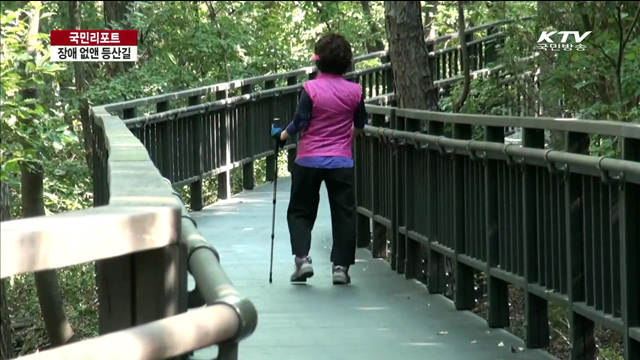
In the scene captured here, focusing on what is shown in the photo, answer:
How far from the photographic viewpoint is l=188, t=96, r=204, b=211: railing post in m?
16.1

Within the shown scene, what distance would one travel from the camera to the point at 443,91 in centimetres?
2338

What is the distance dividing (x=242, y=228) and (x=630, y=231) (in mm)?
8365

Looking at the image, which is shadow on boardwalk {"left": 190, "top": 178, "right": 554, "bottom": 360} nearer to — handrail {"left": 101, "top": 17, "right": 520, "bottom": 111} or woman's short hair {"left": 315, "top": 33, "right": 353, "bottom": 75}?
handrail {"left": 101, "top": 17, "right": 520, "bottom": 111}

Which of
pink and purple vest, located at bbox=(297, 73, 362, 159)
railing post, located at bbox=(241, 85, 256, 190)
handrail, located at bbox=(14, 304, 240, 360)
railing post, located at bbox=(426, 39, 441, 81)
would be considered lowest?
railing post, located at bbox=(241, 85, 256, 190)

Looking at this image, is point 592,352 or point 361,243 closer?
point 592,352

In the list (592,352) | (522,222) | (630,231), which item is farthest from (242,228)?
(630,231)

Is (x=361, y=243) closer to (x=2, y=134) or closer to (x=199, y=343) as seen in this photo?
(x=2, y=134)

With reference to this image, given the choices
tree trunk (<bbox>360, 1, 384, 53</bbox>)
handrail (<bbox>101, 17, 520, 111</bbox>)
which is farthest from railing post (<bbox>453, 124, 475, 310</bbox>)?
tree trunk (<bbox>360, 1, 384, 53</bbox>)

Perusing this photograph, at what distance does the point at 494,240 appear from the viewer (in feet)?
27.9

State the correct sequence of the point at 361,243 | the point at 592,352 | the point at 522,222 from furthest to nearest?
the point at 361,243 → the point at 522,222 → the point at 592,352

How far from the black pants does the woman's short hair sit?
2.47 feet

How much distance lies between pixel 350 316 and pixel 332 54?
2.06 m

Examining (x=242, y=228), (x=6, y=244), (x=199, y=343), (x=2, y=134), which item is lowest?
(x=242, y=228)

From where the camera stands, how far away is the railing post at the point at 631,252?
612 cm
